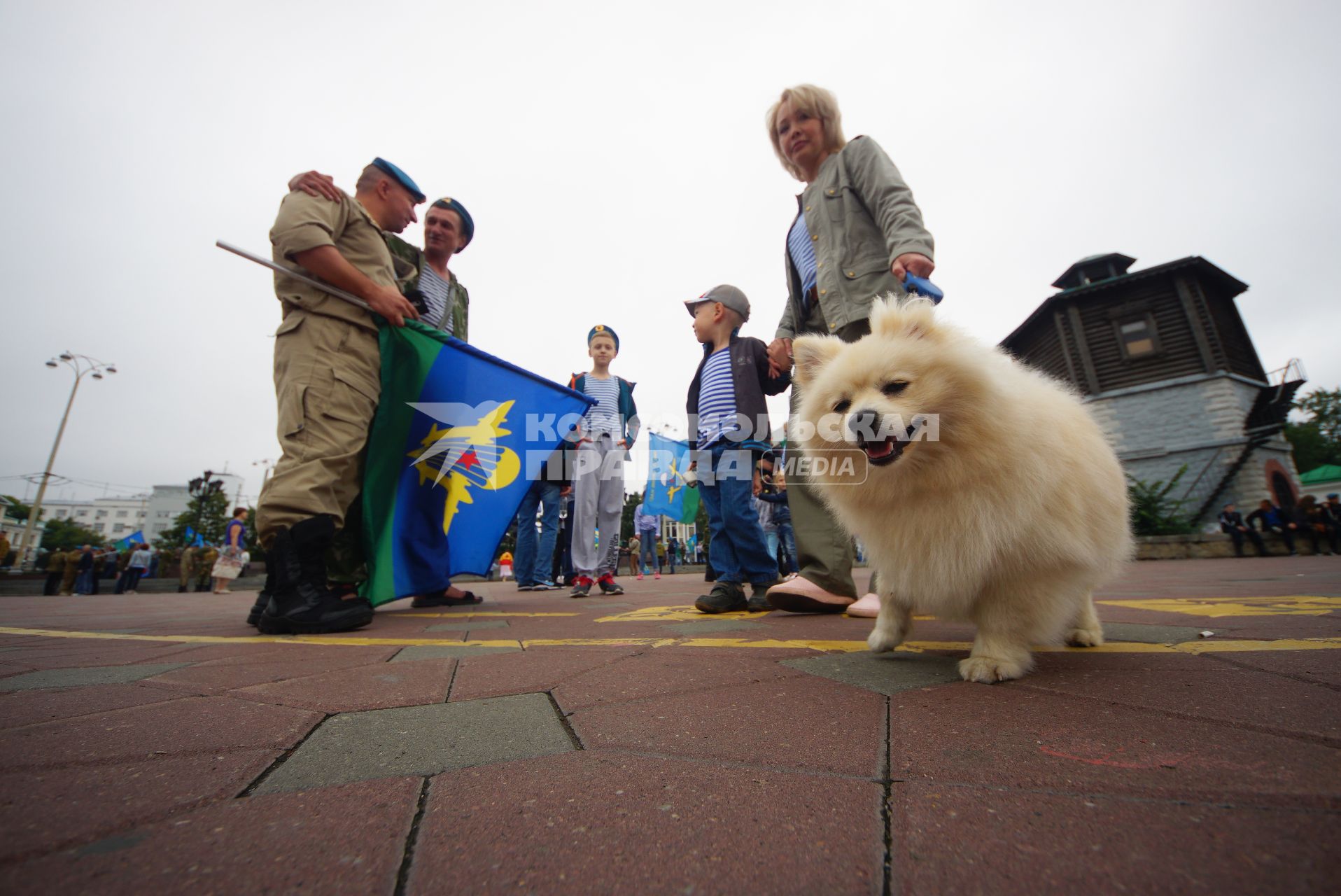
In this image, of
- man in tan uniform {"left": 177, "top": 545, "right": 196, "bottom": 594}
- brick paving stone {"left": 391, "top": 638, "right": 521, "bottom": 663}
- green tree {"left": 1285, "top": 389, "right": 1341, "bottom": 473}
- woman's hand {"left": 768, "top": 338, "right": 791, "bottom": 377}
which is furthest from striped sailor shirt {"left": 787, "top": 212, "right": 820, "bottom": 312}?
green tree {"left": 1285, "top": 389, "right": 1341, "bottom": 473}

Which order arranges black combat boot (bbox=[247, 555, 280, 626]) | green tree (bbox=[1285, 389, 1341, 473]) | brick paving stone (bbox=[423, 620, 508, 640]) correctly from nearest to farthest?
black combat boot (bbox=[247, 555, 280, 626]) < brick paving stone (bbox=[423, 620, 508, 640]) < green tree (bbox=[1285, 389, 1341, 473])

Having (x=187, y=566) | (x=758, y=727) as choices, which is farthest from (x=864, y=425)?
(x=187, y=566)

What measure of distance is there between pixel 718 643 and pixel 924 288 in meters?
1.79

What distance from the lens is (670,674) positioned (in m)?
1.81

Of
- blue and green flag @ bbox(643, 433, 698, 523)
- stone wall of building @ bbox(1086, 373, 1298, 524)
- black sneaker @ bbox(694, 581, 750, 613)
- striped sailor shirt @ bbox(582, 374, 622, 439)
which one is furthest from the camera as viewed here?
stone wall of building @ bbox(1086, 373, 1298, 524)

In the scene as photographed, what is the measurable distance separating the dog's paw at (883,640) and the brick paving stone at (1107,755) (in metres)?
0.78

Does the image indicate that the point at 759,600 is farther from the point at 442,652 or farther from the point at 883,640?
the point at 442,652

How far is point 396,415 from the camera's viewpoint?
373 cm

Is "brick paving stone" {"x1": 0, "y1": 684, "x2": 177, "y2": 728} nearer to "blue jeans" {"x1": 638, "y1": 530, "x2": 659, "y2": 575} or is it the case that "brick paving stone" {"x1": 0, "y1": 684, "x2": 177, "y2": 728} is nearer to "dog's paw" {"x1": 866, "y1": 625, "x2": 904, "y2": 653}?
"dog's paw" {"x1": 866, "y1": 625, "x2": 904, "y2": 653}

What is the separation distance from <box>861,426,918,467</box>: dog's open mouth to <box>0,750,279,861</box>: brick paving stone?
6.41ft

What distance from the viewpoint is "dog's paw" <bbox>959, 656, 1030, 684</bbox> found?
1.74 meters

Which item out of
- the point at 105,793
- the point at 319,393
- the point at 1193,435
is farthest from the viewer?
the point at 1193,435

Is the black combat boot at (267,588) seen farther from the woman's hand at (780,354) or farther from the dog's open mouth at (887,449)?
the woman's hand at (780,354)

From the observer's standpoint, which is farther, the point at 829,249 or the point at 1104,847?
the point at 829,249
